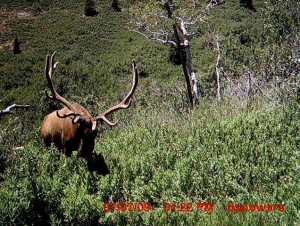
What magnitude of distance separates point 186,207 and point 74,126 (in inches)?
122

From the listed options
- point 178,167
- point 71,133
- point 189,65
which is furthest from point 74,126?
point 189,65

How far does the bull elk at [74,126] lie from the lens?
5.85 m

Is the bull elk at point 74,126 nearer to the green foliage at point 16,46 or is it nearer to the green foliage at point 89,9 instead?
the green foliage at point 16,46

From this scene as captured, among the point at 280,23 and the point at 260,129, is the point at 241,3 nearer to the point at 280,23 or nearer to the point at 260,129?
the point at 280,23

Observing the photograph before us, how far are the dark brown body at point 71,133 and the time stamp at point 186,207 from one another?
167cm
